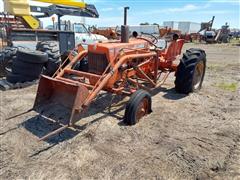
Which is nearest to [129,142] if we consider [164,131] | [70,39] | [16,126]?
[164,131]

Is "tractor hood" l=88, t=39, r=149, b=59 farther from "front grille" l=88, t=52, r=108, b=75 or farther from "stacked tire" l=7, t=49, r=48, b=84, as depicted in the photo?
"stacked tire" l=7, t=49, r=48, b=84

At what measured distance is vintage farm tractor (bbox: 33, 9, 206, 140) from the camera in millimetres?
4547

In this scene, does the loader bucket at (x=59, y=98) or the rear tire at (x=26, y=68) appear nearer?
the loader bucket at (x=59, y=98)

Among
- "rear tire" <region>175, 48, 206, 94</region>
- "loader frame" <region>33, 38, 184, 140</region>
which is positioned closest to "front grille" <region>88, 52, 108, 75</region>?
"loader frame" <region>33, 38, 184, 140</region>

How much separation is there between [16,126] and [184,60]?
12.5ft

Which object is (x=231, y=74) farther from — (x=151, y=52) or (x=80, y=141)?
(x=80, y=141)

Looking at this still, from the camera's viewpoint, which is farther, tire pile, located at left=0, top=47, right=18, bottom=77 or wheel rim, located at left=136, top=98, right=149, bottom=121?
tire pile, located at left=0, top=47, right=18, bottom=77

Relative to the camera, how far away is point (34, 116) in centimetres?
515

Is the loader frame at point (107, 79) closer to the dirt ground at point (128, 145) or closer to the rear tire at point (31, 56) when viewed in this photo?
the dirt ground at point (128, 145)

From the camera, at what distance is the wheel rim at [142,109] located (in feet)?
15.7

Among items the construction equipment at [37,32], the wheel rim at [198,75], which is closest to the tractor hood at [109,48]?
the wheel rim at [198,75]

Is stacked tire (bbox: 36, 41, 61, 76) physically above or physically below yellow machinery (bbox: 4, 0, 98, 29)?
below

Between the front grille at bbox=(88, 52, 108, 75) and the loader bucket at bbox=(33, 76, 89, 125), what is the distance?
Answer: 2.92 ft

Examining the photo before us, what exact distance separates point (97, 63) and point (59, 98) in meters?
1.05
